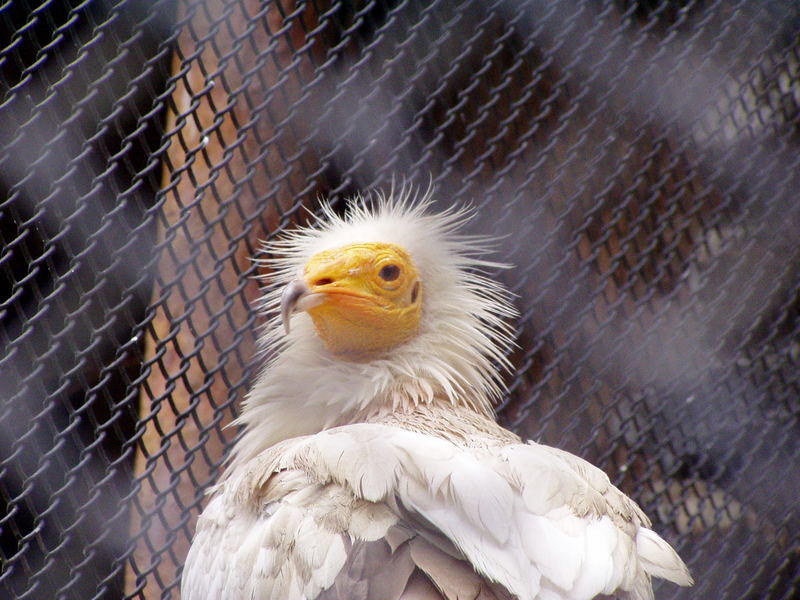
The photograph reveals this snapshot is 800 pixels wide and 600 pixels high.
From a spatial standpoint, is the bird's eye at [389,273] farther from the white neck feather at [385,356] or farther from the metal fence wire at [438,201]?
the metal fence wire at [438,201]

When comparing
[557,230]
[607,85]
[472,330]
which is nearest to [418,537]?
[472,330]

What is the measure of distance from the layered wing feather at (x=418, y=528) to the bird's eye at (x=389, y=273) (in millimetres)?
458

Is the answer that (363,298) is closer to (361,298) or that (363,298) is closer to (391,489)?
(361,298)

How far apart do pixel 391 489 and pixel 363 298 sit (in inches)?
23.1

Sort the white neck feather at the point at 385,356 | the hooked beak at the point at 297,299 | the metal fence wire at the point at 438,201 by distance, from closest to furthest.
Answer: the hooked beak at the point at 297,299 → the white neck feather at the point at 385,356 → the metal fence wire at the point at 438,201

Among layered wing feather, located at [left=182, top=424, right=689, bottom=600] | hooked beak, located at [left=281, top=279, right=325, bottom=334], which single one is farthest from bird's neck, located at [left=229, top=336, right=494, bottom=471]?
layered wing feather, located at [left=182, top=424, right=689, bottom=600]

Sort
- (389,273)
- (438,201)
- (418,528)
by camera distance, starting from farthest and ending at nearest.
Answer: (438,201)
(389,273)
(418,528)

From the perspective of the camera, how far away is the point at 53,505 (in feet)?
5.87

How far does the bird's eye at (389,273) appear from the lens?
176cm

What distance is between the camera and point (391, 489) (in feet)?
3.98

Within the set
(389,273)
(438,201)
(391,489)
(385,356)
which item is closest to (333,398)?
(385,356)

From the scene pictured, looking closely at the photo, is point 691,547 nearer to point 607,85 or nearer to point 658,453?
point 658,453

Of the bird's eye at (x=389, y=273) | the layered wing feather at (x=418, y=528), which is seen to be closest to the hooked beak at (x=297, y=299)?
the bird's eye at (x=389, y=273)

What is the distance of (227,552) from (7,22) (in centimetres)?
133
